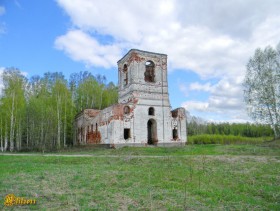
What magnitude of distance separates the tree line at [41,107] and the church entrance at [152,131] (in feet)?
35.9

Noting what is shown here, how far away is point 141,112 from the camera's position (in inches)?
1069

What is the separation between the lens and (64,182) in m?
8.88

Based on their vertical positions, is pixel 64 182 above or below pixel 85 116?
below

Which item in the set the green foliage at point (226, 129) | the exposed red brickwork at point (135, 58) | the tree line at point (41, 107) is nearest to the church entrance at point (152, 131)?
the exposed red brickwork at point (135, 58)

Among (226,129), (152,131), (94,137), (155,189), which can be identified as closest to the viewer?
(155,189)

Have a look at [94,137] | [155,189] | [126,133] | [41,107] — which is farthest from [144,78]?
[155,189]

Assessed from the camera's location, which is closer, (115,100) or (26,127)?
(26,127)

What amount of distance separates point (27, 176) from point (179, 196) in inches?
235

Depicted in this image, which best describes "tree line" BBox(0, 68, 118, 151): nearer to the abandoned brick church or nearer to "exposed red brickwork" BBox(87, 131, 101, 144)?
"exposed red brickwork" BBox(87, 131, 101, 144)

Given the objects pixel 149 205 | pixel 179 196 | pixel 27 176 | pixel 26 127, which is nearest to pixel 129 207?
pixel 149 205

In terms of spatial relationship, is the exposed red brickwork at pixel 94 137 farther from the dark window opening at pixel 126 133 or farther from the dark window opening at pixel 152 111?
the dark window opening at pixel 152 111

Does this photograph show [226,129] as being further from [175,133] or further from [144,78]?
[144,78]

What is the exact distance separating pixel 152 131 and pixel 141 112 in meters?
2.69

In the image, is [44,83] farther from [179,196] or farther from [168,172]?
[179,196]
